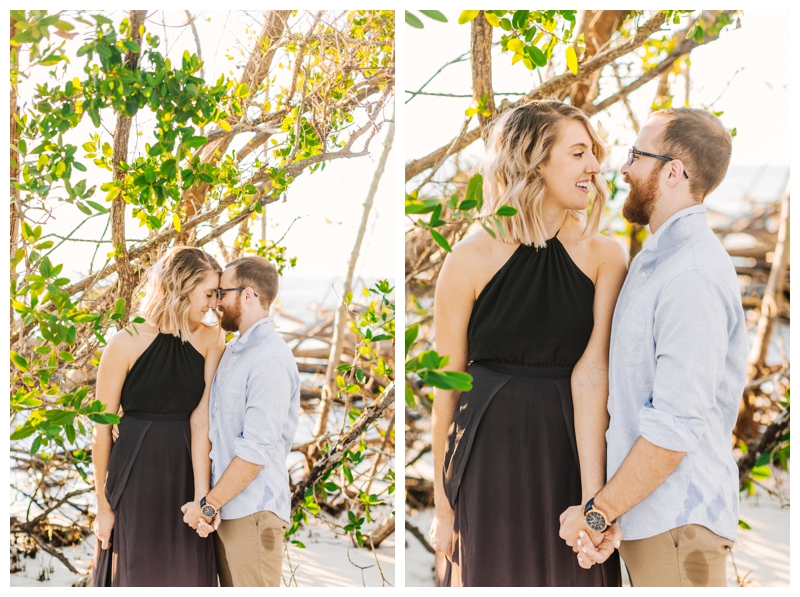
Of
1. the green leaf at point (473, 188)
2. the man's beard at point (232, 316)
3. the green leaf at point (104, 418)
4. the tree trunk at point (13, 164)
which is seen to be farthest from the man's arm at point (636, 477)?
the tree trunk at point (13, 164)

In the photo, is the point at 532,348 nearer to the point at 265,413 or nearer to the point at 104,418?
the point at 265,413

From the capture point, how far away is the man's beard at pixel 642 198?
6.14 ft

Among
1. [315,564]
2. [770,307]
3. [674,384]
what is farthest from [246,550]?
[770,307]

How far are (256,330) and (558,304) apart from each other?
108cm

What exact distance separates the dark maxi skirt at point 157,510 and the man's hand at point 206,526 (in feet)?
0.16

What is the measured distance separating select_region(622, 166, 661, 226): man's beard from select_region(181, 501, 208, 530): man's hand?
68.5 inches

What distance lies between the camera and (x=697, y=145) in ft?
5.98

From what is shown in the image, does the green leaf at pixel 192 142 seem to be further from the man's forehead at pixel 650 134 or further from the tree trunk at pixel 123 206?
the man's forehead at pixel 650 134

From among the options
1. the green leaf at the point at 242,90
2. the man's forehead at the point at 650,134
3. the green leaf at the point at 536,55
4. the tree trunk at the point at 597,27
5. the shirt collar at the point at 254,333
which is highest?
the tree trunk at the point at 597,27

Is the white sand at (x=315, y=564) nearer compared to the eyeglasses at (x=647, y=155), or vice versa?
the eyeglasses at (x=647, y=155)

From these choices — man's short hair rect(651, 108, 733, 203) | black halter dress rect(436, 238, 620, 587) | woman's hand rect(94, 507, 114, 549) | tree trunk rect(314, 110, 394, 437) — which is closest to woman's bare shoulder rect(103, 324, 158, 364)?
woman's hand rect(94, 507, 114, 549)

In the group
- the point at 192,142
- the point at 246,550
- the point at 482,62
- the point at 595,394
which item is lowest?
the point at 246,550

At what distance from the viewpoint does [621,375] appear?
71.0 inches

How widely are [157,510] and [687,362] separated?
5.95 feet
